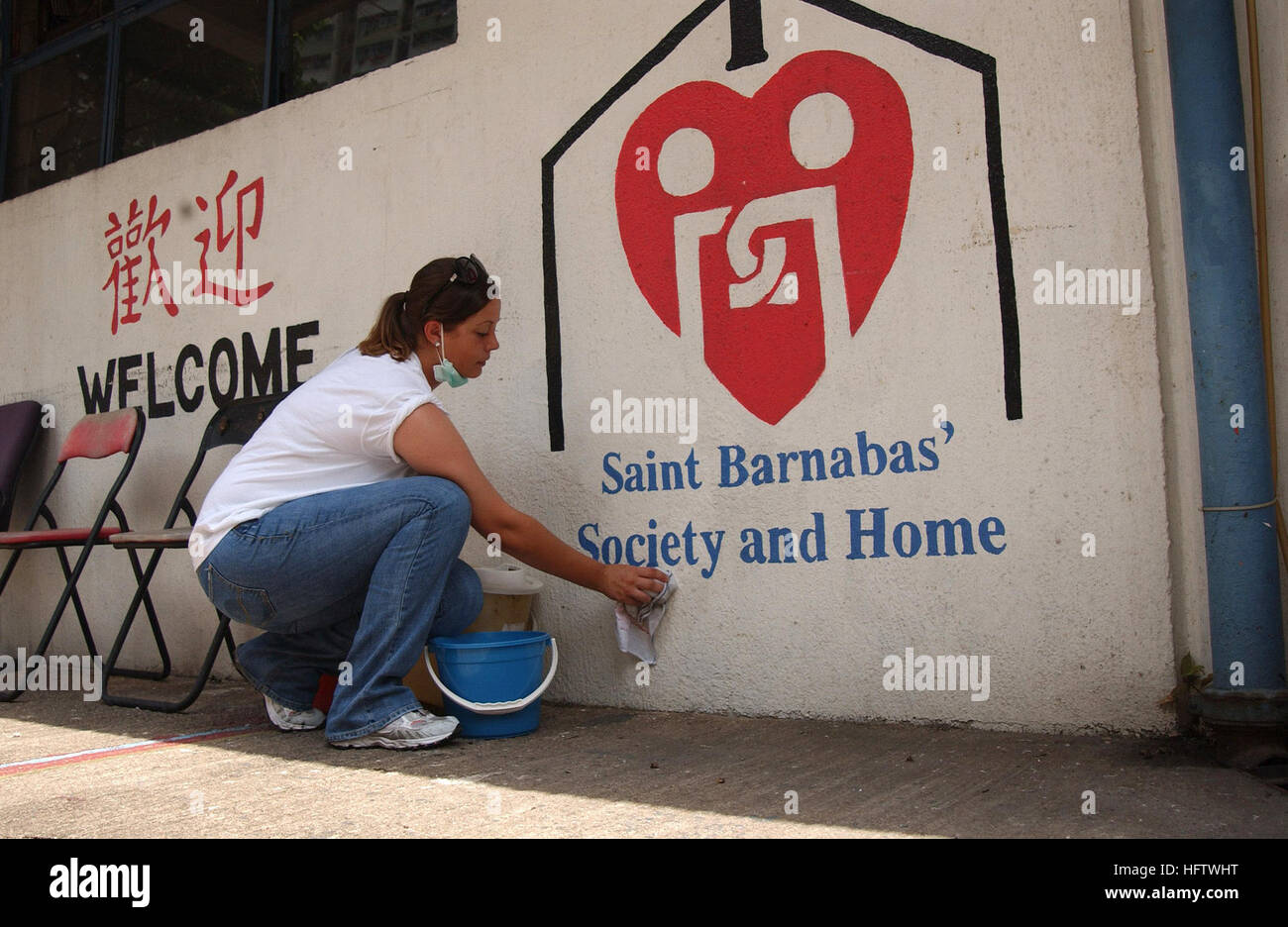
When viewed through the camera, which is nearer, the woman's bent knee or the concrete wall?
the concrete wall

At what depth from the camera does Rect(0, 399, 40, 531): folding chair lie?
14.9 feet

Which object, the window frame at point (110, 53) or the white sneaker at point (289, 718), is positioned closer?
the white sneaker at point (289, 718)

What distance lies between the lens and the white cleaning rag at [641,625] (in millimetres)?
2973

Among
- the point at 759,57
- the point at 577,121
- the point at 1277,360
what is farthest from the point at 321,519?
the point at 1277,360

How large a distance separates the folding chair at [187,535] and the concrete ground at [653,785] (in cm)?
44

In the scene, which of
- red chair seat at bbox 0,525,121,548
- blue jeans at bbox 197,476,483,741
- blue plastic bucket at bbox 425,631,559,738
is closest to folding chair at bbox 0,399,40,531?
red chair seat at bbox 0,525,121,548

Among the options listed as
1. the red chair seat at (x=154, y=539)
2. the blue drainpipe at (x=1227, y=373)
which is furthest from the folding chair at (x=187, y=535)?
the blue drainpipe at (x=1227, y=373)

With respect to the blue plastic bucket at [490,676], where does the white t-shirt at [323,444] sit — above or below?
above

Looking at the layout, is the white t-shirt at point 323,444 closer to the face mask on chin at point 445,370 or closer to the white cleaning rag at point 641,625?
the face mask on chin at point 445,370

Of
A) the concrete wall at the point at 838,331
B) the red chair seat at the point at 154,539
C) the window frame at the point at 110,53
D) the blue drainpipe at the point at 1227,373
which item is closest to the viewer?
the blue drainpipe at the point at 1227,373

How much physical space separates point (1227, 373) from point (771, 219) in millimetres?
1183

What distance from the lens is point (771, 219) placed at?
2.87 m

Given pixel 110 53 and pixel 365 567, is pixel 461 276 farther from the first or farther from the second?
pixel 110 53

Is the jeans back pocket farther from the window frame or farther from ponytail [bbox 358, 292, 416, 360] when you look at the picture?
the window frame
